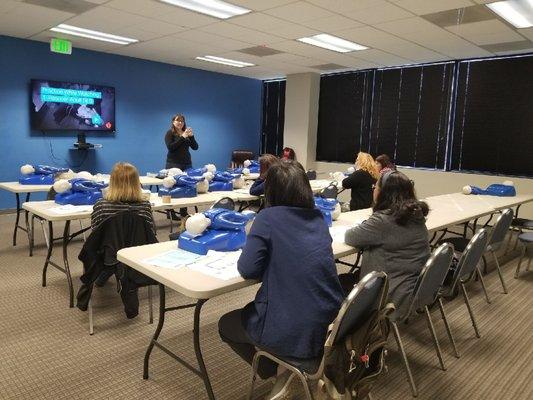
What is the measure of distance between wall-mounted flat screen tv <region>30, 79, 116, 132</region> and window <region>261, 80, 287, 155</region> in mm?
3669

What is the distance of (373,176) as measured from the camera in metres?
4.56

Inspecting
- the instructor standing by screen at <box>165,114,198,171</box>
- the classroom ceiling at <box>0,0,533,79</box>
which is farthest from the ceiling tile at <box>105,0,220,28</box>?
the instructor standing by screen at <box>165,114,198,171</box>

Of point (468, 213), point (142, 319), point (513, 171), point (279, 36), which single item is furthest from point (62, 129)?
point (513, 171)

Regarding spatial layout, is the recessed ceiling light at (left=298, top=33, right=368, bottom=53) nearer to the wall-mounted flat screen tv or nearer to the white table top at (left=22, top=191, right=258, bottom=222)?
the white table top at (left=22, top=191, right=258, bottom=222)

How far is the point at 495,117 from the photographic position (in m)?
6.38

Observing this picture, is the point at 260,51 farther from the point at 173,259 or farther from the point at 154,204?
the point at 173,259

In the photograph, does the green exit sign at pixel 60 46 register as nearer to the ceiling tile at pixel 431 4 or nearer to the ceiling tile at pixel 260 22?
the ceiling tile at pixel 260 22

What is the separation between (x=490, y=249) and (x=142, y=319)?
8.90ft

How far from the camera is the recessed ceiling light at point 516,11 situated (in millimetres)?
3830

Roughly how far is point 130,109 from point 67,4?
3079 millimetres

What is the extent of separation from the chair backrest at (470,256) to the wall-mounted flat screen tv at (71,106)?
241 inches

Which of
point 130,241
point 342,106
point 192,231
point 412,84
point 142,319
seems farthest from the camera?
point 342,106

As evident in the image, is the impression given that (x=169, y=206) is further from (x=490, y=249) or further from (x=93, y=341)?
(x=490, y=249)

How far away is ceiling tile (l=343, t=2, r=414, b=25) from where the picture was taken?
398cm
